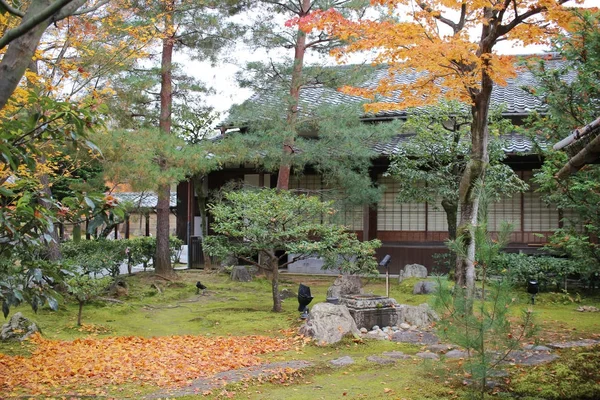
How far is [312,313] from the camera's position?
805 cm

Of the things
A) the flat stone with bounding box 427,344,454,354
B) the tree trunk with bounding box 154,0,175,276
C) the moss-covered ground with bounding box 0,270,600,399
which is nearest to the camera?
the moss-covered ground with bounding box 0,270,600,399

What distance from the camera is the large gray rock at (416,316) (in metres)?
8.68

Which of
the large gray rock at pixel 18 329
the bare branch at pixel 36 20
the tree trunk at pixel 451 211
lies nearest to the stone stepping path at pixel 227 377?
the large gray rock at pixel 18 329

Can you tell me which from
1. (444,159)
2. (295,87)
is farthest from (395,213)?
(295,87)

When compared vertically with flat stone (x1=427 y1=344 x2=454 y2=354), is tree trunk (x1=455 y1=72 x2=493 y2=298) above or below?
above

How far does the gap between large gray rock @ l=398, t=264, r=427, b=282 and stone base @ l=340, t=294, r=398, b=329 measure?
5.01 meters

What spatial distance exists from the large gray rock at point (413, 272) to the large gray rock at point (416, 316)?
15.8 feet

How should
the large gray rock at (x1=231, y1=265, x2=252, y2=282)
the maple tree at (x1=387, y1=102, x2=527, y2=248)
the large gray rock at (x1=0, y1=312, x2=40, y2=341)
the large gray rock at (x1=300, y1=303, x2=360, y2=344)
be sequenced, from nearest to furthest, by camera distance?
the large gray rock at (x1=300, y1=303, x2=360, y2=344), the large gray rock at (x1=0, y1=312, x2=40, y2=341), the maple tree at (x1=387, y1=102, x2=527, y2=248), the large gray rock at (x1=231, y1=265, x2=252, y2=282)

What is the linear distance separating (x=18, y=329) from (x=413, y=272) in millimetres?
9136

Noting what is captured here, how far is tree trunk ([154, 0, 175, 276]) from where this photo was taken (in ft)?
40.8

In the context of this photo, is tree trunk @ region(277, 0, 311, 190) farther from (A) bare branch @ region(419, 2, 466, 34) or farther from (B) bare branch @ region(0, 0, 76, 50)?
(B) bare branch @ region(0, 0, 76, 50)

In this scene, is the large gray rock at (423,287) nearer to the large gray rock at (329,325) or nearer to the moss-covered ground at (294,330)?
the moss-covered ground at (294,330)

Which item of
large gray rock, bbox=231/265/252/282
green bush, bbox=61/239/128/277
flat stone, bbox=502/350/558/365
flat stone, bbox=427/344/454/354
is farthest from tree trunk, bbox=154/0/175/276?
flat stone, bbox=502/350/558/365

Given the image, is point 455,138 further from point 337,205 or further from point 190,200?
point 190,200
